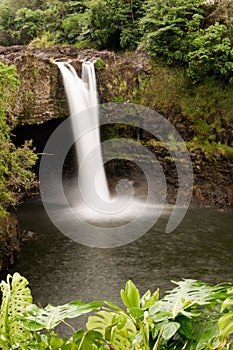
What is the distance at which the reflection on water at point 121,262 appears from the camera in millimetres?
7902

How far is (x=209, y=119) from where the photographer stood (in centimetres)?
1431

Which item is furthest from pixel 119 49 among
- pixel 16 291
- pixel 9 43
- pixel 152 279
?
pixel 16 291

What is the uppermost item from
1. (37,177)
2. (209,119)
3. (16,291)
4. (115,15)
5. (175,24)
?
(115,15)

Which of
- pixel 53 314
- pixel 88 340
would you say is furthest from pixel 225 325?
pixel 53 314

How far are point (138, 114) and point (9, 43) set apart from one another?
10.9 metres

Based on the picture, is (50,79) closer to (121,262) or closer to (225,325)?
(121,262)

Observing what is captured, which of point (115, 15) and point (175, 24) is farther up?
point (115, 15)

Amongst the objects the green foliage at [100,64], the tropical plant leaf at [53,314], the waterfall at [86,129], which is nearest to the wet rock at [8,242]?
the waterfall at [86,129]

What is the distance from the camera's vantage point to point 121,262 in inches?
358

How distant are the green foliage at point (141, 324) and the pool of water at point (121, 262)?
616 cm

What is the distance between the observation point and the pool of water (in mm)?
7898

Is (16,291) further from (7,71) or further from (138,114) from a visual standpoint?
(138,114)

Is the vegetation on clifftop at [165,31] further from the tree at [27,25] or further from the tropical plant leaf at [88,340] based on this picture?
the tropical plant leaf at [88,340]

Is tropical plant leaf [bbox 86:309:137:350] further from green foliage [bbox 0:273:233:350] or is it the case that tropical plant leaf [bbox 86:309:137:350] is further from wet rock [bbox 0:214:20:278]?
wet rock [bbox 0:214:20:278]
